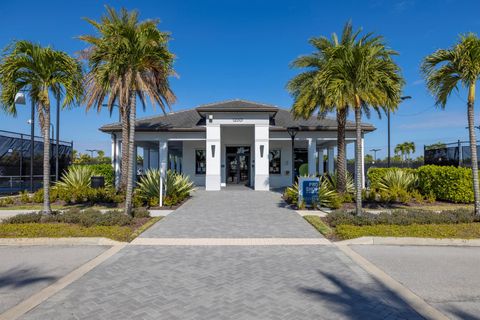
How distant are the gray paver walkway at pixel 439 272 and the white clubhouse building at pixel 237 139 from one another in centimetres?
1230

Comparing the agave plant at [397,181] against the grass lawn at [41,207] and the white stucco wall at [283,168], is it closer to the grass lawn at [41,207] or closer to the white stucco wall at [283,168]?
the white stucco wall at [283,168]

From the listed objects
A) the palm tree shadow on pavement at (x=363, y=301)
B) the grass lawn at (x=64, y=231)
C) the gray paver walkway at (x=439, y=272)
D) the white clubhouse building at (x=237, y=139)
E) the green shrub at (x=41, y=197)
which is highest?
the white clubhouse building at (x=237, y=139)

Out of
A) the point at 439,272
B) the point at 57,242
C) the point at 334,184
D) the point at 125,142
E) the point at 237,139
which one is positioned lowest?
the point at 439,272

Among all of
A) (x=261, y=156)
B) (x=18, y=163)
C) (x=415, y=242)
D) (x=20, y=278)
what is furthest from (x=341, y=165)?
(x=18, y=163)

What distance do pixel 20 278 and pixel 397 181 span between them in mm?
16144

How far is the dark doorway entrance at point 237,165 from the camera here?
2411 cm

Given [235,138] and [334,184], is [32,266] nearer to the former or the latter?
[334,184]

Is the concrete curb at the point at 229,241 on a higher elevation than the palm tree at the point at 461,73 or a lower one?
lower

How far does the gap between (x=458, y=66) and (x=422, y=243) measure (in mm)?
6310

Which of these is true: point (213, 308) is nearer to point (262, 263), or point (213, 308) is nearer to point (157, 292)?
point (157, 292)

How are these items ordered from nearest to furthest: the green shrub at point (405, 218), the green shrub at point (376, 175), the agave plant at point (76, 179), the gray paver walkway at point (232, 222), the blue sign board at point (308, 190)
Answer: the gray paver walkway at point (232, 222) → the green shrub at point (405, 218) → the blue sign board at point (308, 190) → the agave plant at point (76, 179) → the green shrub at point (376, 175)

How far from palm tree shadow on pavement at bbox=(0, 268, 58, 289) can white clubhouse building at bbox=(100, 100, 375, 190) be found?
1292 cm

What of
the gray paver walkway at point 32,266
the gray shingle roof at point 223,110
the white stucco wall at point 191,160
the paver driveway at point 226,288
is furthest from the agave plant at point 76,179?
the paver driveway at point 226,288

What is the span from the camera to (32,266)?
19.5ft
